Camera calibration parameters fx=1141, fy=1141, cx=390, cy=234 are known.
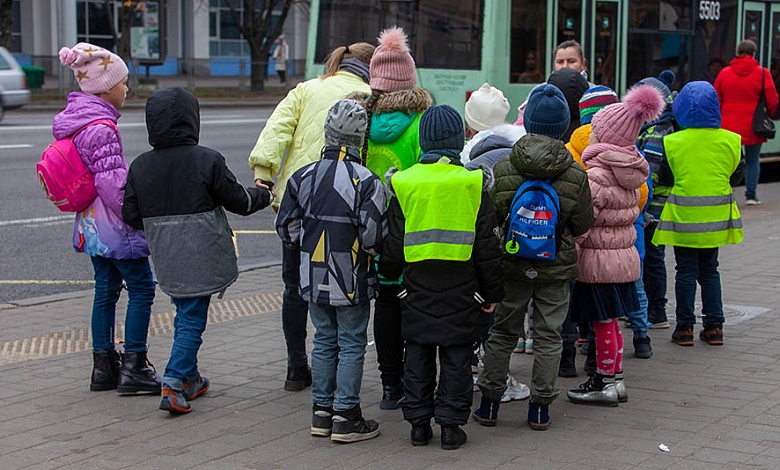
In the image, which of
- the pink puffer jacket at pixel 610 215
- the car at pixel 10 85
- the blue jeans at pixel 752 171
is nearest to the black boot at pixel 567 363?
the pink puffer jacket at pixel 610 215

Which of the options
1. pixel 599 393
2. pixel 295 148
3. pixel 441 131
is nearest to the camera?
pixel 441 131

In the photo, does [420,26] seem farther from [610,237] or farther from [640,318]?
[610,237]

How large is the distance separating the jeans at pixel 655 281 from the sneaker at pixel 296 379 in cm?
265

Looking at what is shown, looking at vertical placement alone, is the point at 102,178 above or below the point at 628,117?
below

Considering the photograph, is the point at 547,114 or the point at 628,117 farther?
the point at 628,117

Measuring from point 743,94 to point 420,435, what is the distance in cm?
1045

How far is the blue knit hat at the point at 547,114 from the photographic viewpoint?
564cm

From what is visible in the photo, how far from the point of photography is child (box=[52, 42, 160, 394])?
586 cm

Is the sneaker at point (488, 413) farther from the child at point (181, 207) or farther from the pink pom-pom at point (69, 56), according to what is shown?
the pink pom-pom at point (69, 56)

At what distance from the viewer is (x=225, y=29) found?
49000 millimetres

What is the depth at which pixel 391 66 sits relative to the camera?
596 cm

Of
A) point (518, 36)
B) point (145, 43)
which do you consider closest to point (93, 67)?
point (518, 36)

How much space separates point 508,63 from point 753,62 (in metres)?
3.55

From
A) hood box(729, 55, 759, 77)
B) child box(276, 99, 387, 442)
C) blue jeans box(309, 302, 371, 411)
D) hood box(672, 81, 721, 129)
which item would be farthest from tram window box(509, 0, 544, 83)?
blue jeans box(309, 302, 371, 411)
